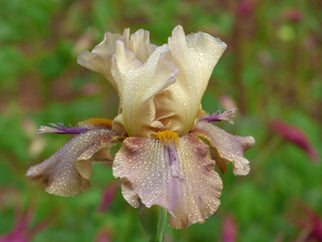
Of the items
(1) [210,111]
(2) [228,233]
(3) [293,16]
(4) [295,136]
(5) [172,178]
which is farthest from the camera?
(3) [293,16]

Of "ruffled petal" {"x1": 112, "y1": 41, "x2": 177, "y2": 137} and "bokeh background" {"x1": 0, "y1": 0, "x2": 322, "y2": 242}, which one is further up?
"ruffled petal" {"x1": 112, "y1": 41, "x2": 177, "y2": 137}

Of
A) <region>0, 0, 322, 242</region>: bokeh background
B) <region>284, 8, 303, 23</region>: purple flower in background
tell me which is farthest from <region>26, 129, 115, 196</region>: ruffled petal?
<region>284, 8, 303, 23</region>: purple flower in background

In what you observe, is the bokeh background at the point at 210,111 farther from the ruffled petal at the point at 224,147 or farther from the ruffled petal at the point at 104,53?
the ruffled petal at the point at 104,53

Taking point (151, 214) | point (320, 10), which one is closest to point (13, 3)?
point (151, 214)

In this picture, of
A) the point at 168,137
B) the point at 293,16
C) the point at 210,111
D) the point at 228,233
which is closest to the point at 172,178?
the point at 168,137

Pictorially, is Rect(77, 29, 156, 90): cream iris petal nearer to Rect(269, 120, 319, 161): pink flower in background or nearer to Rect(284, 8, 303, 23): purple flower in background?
Rect(269, 120, 319, 161): pink flower in background

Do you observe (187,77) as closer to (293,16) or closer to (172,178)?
(172,178)
